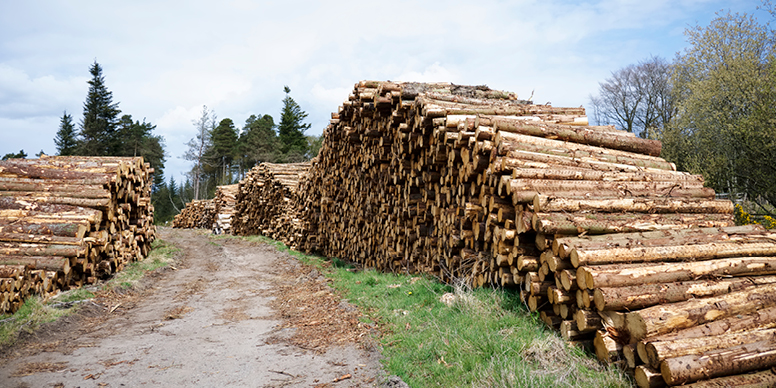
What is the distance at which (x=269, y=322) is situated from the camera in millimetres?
6820

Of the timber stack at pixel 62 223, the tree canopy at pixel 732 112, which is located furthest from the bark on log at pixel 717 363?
the tree canopy at pixel 732 112

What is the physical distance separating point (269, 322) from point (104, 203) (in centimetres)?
546

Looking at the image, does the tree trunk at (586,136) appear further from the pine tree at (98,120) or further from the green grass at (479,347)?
the pine tree at (98,120)

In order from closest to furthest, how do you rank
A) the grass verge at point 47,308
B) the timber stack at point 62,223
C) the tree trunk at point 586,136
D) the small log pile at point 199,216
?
the grass verge at point 47,308 → the tree trunk at point 586,136 → the timber stack at point 62,223 → the small log pile at point 199,216

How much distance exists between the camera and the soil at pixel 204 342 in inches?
178

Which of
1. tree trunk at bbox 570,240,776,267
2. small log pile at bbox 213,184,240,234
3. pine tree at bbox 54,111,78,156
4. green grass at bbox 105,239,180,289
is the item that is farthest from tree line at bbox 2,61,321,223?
tree trunk at bbox 570,240,776,267

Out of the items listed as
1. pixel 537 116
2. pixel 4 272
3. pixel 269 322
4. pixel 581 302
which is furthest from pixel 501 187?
pixel 4 272

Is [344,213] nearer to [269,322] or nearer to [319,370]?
[269,322]

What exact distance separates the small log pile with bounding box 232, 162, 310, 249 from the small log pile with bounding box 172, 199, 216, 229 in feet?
21.7

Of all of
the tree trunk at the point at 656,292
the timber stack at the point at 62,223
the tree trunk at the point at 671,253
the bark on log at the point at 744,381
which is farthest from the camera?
the timber stack at the point at 62,223

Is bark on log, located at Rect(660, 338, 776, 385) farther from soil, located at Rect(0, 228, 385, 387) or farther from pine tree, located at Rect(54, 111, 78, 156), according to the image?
pine tree, located at Rect(54, 111, 78, 156)

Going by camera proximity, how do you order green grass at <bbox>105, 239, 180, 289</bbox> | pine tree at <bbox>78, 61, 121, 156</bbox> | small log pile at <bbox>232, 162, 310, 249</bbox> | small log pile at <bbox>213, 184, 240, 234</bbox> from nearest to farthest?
1. green grass at <bbox>105, 239, 180, 289</bbox>
2. small log pile at <bbox>232, 162, 310, 249</bbox>
3. small log pile at <bbox>213, 184, 240, 234</bbox>
4. pine tree at <bbox>78, 61, 121, 156</bbox>

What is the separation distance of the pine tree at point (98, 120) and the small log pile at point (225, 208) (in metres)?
18.1

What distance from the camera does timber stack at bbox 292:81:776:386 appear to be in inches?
141
